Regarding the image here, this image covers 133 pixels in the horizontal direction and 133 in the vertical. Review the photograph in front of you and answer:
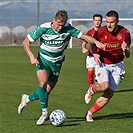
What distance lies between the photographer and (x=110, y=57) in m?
9.55

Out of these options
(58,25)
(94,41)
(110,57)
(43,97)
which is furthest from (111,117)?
(58,25)

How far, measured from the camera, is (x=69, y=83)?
1602 cm

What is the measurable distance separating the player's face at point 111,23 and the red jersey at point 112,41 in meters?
0.11

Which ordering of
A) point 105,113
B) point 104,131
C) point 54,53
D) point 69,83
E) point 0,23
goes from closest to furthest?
point 104,131 → point 54,53 → point 105,113 → point 69,83 → point 0,23

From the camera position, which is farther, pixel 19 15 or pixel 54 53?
pixel 19 15

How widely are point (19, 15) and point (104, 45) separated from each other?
1972 inches

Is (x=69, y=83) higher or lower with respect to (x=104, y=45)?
lower

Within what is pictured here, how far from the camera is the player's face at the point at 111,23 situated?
356 inches

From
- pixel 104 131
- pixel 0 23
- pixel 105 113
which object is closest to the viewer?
pixel 104 131

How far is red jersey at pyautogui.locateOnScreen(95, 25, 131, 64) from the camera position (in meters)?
9.34

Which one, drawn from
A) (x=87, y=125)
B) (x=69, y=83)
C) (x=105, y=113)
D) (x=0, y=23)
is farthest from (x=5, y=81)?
(x=0, y=23)

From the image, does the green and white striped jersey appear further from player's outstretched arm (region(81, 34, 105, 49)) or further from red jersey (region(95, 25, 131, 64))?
red jersey (region(95, 25, 131, 64))

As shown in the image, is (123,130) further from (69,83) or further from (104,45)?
(69,83)

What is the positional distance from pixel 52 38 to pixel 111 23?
41.7 inches
